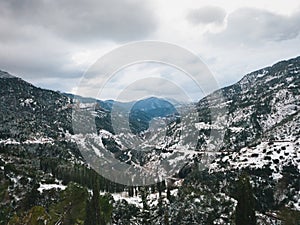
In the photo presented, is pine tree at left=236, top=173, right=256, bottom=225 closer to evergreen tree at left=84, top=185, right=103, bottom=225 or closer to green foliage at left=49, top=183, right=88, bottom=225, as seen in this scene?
green foliage at left=49, top=183, right=88, bottom=225

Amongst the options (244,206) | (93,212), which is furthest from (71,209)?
(244,206)

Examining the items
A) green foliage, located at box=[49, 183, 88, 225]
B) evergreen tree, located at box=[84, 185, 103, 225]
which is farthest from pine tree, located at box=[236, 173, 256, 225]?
evergreen tree, located at box=[84, 185, 103, 225]

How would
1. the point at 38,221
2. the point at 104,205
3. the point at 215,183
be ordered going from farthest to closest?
the point at 215,183 → the point at 104,205 → the point at 38,221

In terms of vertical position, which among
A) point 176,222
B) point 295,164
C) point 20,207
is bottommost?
point 176,222

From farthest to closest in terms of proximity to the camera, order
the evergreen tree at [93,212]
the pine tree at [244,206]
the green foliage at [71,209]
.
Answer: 1. the evergreen tree at [93,212]
2. the green foliage at [71,209]
3. the pine tree at [244,206]

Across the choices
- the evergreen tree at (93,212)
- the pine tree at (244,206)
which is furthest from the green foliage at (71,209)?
the pine tree at (244,206)

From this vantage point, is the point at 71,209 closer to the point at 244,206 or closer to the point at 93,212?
the point at 93,212

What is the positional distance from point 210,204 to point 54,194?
5210 centimetres

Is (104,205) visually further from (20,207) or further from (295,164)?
(295,164)

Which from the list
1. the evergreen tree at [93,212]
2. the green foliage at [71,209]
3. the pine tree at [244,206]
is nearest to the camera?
the pine tree at [244,206]

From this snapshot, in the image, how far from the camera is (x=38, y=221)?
38438 millimetres

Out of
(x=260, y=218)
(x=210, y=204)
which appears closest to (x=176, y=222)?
(x=210, y=204)

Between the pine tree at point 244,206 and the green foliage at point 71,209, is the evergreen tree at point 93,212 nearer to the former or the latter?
the green foliage at point 71,209

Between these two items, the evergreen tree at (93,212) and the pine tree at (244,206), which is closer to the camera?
the pine tree at (244,206)
